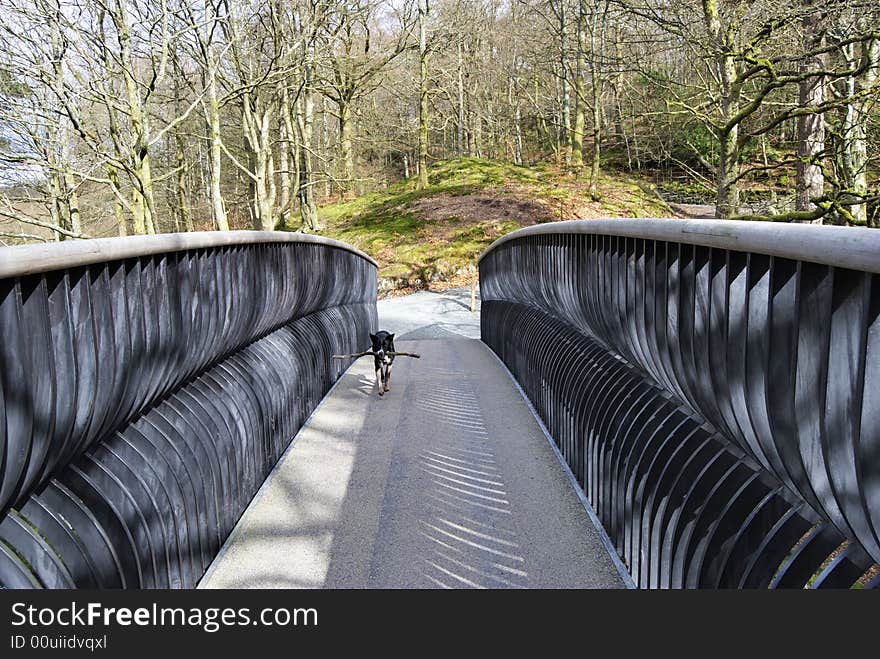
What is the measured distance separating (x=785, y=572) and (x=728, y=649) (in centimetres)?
28

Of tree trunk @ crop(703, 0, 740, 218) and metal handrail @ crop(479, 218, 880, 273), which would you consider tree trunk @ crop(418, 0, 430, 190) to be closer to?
tree trunk @ crop(703, 0, 740, 218)

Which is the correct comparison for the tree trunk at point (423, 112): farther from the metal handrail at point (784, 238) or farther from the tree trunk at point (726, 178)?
the metal handrail at point (784, 238)

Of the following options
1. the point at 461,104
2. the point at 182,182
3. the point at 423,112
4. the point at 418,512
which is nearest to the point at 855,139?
the point at 418,512

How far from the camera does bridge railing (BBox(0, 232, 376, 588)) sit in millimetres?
2082

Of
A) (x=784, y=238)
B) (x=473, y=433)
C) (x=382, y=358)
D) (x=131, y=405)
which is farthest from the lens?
(x=382, y=358)

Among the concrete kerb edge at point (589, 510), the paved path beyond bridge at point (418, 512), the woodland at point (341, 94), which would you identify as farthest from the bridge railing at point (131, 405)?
the woodland at point (341, 94)

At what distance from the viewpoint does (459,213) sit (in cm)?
2859

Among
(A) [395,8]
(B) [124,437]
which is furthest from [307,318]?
(A) [395,8]

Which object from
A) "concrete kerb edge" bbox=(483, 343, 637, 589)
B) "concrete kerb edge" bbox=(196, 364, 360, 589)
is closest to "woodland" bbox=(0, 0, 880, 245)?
"concrete kerb edge" bbox=(483, 343, 637, 589)

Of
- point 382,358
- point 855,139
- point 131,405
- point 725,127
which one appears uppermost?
point 725,127

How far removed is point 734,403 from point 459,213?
26.7 m

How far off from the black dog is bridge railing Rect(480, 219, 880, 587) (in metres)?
3.28

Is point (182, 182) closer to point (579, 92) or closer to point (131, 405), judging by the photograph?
point (579, 92)

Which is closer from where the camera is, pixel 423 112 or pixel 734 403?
pixel 734 403
